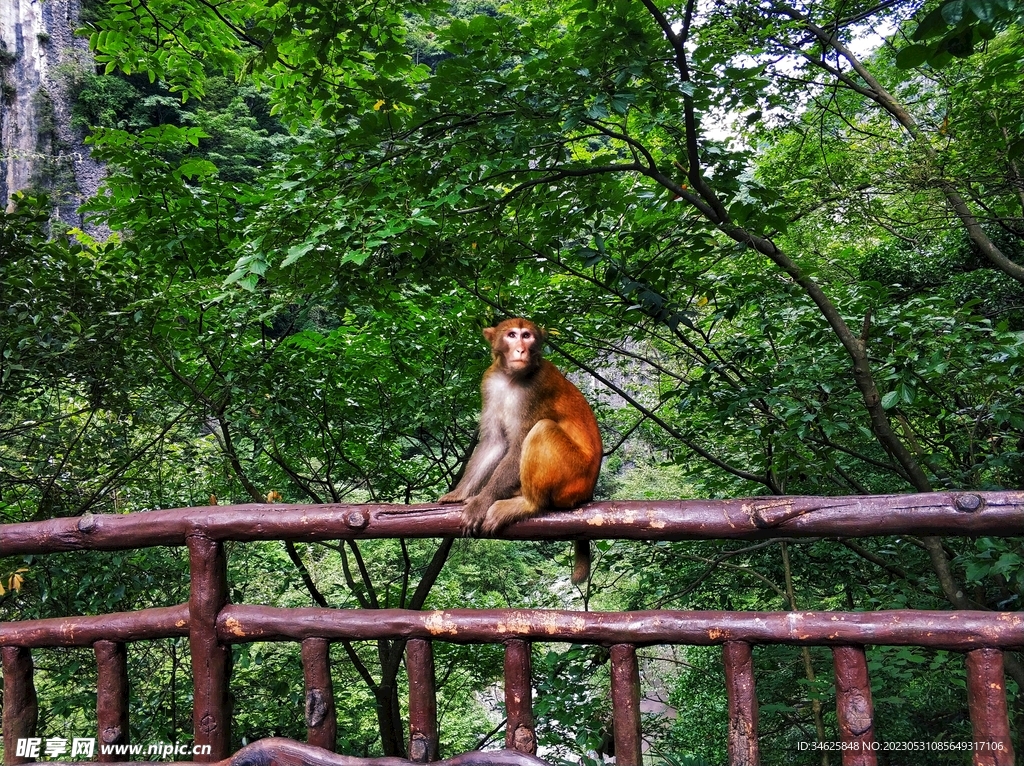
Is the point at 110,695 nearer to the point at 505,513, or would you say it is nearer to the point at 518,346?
the point at 505,513

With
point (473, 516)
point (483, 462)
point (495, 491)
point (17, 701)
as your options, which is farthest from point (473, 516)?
point (17, 701)

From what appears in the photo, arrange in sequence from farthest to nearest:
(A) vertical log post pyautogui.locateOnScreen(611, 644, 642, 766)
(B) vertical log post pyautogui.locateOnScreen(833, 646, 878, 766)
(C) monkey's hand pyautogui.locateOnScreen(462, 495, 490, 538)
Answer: (C) monkey's hand pyautogui.locateOnScreen(462, 495, 490, 538) → (A) vertical log post pyautogui.locateOnScreen(611, 644, 642, 766) → (B) vertical log post pyautogui.locateOnScreen(833, 646, 878, 766)

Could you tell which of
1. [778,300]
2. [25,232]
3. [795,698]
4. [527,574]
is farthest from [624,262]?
[527,574]

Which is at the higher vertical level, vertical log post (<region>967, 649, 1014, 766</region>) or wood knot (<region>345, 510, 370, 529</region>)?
wood knot (<region>345, 510, 370, 529</region>)

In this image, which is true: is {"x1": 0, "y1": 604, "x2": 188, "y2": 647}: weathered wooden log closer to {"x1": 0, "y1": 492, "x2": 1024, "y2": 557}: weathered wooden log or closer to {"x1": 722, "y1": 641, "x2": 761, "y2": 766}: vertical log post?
{"x1": 0, "y1": 492, "x2": 1024, "y2": 557}: weathered wooden log

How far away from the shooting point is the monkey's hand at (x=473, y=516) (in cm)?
214

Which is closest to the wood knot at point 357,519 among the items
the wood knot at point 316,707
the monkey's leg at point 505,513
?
the monkey's leg at point 505,513

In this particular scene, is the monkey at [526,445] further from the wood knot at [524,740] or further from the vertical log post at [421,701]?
the wood knot at [524,740]

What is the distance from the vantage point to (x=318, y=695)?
6.74 feet

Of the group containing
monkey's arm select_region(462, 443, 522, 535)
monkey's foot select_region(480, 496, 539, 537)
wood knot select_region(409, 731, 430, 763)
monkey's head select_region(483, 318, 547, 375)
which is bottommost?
wood knot select_region(409, 731, 430, 763)

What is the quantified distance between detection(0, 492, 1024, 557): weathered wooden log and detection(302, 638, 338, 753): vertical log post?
1.12 ft

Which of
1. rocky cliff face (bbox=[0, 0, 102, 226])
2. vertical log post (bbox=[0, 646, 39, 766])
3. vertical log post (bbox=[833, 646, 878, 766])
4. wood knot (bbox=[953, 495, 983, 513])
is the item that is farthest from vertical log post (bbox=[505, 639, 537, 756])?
rocky cliff face (bbox=[0, 0, 102, 226])

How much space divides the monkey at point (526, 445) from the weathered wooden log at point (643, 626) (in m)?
0.32

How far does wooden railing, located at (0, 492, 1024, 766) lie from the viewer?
1.69 m
